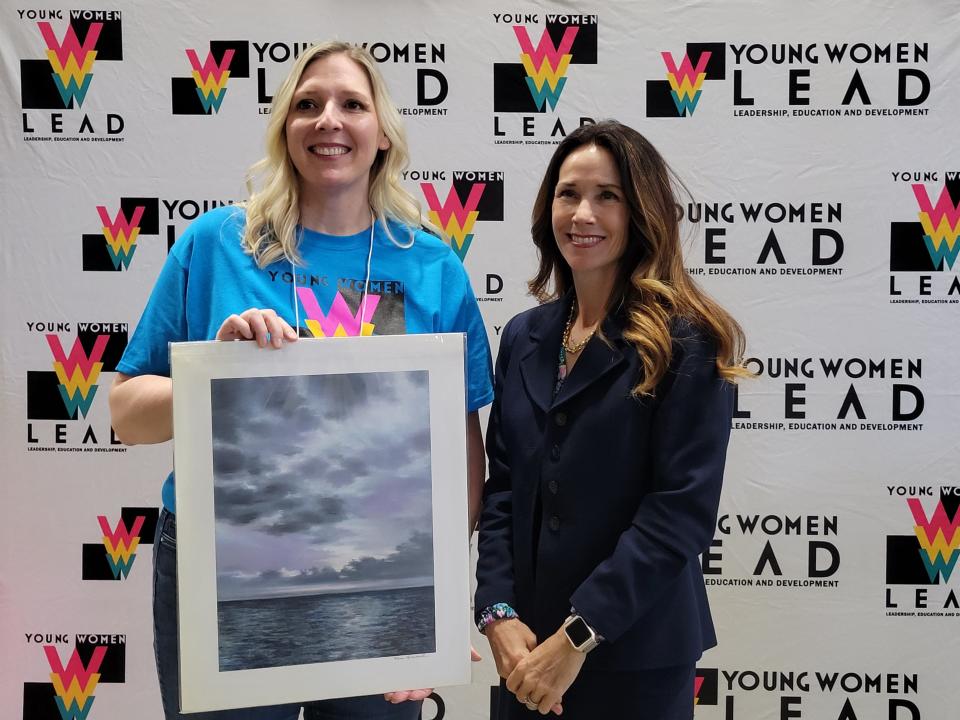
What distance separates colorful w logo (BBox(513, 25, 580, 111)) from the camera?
109 inches

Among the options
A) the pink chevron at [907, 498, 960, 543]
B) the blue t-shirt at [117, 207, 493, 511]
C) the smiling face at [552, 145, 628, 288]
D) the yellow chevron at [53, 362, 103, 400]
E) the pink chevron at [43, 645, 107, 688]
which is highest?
the smiling face at [552, 145, 628, 288]

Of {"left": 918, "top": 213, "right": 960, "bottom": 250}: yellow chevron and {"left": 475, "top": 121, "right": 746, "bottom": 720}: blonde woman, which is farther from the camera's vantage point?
{"left": 918, "top": 213, "right": 960, "bottom": 250}: yellow chevron

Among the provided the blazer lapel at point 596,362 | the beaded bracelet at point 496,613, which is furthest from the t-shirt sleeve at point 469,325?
the beaded bracelet at point 496,613

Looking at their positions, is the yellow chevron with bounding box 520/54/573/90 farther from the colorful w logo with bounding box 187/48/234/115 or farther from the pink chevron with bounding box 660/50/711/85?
the colorful w logo with bounding box 187/48/234/115

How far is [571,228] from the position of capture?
152 centimetres

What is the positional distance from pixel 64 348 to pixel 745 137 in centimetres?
231

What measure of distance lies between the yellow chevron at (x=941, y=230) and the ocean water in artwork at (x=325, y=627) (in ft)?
7.43

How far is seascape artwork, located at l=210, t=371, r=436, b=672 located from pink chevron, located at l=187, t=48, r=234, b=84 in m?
1.89

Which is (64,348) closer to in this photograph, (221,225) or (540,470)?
(221,225)

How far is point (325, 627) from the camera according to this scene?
1.27 metres

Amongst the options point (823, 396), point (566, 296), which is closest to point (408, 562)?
point (566, 296)

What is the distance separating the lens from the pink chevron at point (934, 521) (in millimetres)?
2822

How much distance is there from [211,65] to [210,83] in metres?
0.06

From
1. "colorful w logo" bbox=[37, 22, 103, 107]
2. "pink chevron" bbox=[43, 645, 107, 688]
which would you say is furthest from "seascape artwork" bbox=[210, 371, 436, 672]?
"colorful w logo" bbox=[37, 22, 103, 107]
